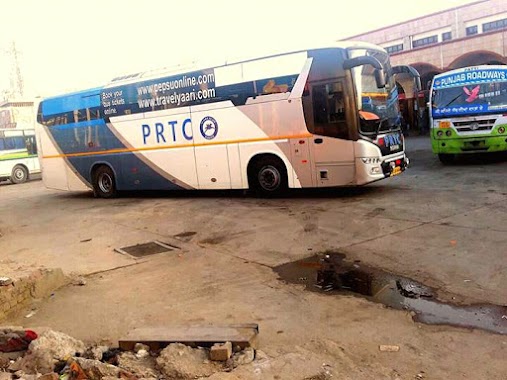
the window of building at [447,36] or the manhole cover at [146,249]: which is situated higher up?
the window of building at [447,36]

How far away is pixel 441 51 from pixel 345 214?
78.8 ft

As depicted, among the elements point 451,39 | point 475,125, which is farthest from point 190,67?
point 451,39

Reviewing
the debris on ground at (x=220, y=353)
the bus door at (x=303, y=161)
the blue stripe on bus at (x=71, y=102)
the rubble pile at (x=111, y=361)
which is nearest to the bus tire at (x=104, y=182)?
the blue stripe on bus at (x=71, y=102)

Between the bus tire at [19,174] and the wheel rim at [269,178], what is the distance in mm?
17635

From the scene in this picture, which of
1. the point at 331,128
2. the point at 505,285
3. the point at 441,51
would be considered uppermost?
the point at 441,51

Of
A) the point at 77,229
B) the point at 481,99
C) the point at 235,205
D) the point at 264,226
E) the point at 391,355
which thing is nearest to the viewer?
the point at 391,355

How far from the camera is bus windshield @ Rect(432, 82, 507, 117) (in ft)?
45.0

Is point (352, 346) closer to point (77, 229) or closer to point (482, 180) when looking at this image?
point (77, 229)

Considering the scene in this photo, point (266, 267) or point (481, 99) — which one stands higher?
point (481, 99)

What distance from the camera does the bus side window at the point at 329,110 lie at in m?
9.80

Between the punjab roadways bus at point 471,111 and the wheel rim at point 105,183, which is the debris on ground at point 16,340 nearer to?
the wheel rim at point 105,183

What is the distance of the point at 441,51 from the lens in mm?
28844

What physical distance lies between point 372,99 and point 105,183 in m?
8.32

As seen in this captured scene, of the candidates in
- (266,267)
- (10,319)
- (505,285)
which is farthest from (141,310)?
(505,285)
